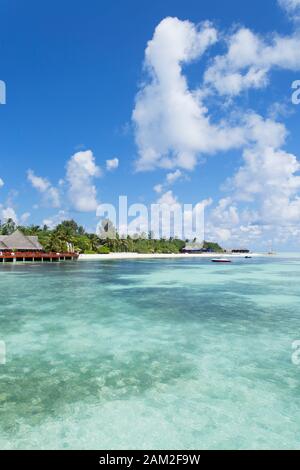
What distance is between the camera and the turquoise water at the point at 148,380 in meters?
5.85

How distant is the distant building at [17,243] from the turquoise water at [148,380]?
52.9m

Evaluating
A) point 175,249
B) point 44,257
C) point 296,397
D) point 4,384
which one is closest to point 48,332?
point 4,384

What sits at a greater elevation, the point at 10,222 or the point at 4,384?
the point at 10,222

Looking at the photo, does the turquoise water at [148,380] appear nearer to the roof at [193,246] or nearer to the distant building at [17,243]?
the distant building at [17,243]

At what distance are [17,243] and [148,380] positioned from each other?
212 feet

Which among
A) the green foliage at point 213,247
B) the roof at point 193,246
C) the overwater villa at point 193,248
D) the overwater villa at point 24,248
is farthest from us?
the green foliage at point 213,247

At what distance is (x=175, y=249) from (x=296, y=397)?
138 metres

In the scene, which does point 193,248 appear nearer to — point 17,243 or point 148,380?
point 17,243

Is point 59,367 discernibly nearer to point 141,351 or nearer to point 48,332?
point 141,351

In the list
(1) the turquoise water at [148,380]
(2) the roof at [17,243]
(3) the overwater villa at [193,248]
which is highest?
(2) the roof at [17,243]

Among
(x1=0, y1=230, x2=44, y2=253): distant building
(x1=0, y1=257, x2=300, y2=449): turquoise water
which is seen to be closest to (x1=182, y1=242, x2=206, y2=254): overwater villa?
(x1=0, y1=230, x2=44, y2=253): distant building

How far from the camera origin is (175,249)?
477 feet

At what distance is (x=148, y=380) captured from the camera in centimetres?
816

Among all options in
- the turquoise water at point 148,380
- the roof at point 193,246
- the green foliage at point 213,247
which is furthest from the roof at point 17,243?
the green foliage at point 213,247
